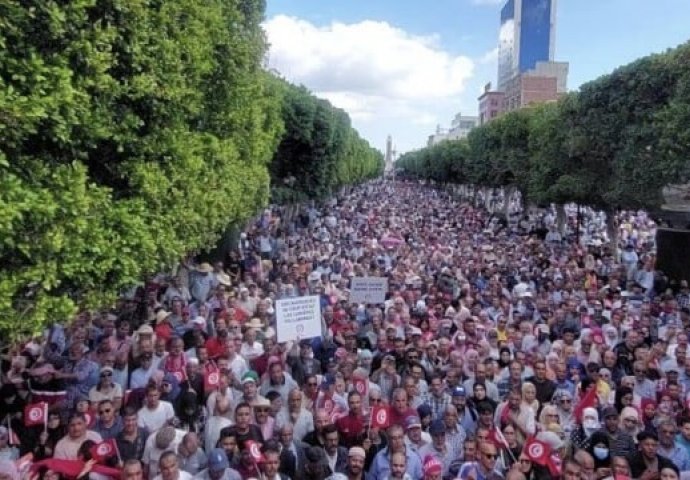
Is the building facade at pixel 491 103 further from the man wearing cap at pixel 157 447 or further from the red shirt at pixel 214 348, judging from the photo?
the man wearing cap at pixel 157 447

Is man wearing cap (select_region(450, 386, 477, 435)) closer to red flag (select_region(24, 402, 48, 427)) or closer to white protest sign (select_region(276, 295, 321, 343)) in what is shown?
white protest sign (select_region(276, 295, 321, 343))

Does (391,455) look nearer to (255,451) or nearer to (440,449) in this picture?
(440,449)

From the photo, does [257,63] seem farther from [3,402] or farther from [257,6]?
[3,402]

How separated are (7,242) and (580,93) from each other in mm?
21249

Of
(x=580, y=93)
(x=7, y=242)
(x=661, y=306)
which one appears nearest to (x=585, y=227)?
(x=580, y=93)

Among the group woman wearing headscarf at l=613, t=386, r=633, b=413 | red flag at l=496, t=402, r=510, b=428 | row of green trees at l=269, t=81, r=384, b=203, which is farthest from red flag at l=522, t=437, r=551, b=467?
row of green trees at l=269, t=81, r=384, b=203

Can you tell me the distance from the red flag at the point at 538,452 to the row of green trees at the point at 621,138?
1206cm

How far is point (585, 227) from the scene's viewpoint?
36.6 m

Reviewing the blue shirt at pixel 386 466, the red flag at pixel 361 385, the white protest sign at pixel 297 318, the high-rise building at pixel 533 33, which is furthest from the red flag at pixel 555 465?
the high-rise building at pixel 533 33

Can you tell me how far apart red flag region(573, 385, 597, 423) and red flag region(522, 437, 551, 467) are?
115cm

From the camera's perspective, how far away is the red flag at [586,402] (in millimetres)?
7965

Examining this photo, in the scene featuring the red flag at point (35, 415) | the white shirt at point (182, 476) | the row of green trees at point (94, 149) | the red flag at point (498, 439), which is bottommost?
the red flag at point (498, 439)

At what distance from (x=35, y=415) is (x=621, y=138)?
18.6 m

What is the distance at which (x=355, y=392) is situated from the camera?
7.99m
